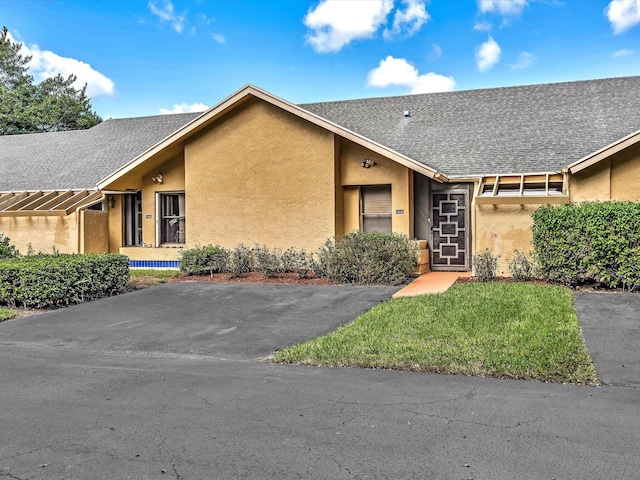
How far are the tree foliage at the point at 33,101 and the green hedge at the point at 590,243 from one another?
34278mm

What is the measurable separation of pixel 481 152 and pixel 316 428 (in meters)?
13.0

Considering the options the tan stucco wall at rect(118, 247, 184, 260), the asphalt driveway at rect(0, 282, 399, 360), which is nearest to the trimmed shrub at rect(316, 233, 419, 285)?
the asphalt driveway at rect(0, 282, 399, 360)

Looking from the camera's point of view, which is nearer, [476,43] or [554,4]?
[554,4]

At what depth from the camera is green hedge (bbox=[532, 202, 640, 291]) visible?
10508 millimetres

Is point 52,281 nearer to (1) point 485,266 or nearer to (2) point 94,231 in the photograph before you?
(2) point 94,231

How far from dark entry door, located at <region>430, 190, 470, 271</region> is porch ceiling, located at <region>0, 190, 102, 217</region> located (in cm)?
1163

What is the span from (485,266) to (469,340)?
5.96 m

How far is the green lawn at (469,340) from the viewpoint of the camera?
6.10 meters

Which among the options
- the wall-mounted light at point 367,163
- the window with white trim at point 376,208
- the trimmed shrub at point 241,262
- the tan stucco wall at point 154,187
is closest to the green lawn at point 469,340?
the window with white trim at point 376,208

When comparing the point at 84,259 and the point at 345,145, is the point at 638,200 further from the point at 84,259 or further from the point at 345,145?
the point at 84,259

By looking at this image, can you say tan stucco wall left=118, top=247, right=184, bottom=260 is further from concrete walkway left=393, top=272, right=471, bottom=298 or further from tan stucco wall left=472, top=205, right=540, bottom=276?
tan stucco wall left=472, top=205, right=540, bottom=276

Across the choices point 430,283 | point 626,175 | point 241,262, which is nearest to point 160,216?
point 241,262

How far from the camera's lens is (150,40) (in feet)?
84.5

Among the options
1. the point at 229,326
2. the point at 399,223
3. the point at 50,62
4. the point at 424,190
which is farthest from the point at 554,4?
the point at 50,62
